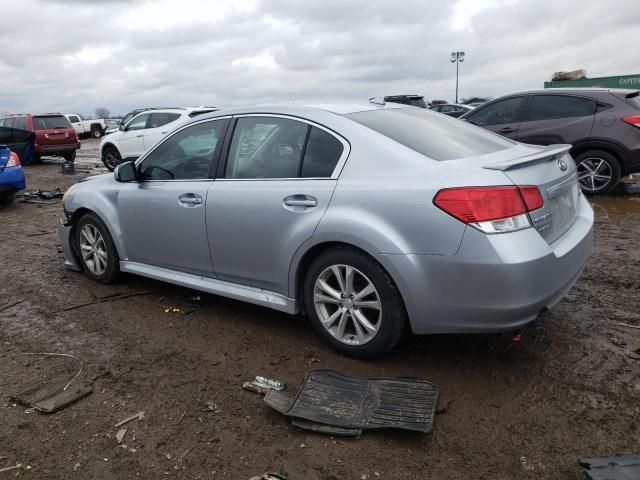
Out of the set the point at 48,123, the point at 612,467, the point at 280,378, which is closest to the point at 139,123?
the point at 48,123

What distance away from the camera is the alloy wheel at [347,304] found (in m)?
3.30

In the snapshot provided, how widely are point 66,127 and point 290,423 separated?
19.5 metres

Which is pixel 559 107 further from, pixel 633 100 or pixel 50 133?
pixel 50 133

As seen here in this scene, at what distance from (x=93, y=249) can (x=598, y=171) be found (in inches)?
296

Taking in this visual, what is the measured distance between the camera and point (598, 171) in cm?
877

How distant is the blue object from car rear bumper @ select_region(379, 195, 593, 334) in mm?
8757

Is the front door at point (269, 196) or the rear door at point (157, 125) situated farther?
the rear door at point (157, 125)

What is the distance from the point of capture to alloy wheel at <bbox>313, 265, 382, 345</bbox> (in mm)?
3301

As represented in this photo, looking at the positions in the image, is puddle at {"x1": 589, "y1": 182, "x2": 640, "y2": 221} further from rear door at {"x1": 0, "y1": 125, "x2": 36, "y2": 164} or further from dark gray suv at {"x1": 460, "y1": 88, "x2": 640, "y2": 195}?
rear door at {"x1": 0, "y1": 125, "x2": 36, "y2": 164}

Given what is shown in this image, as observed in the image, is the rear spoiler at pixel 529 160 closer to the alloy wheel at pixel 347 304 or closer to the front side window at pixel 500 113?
the alloy wheel at pixel 347 304

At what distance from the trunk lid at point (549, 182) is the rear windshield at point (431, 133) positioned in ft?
1.05

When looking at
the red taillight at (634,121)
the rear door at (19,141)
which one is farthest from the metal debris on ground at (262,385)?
the rear door at (19,141)

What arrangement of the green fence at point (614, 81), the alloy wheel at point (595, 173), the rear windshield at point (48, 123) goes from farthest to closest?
the green fence at point (614, 81) < the rear windshield at point (48, 123) < the alloy wheel at point (595, 173)

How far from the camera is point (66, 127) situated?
1962 cm
